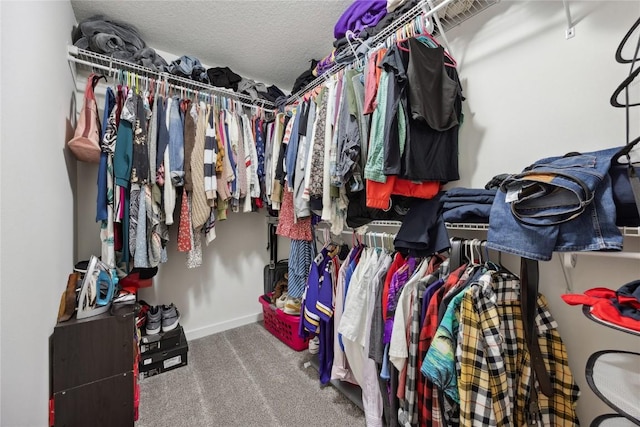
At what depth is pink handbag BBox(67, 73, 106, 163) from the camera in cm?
131

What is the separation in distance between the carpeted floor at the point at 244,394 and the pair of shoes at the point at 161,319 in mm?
288

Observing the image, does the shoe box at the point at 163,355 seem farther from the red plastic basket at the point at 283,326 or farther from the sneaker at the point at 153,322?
the red plastic basket at the point at 283,326

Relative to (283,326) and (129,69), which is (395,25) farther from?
(283,326)

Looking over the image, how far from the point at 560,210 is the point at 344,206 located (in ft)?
2.68

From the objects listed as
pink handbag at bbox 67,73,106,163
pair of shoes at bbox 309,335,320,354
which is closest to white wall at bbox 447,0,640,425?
pair of shoes at bbox 309,335,320,354

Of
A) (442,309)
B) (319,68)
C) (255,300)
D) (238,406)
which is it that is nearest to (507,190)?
(442,309)

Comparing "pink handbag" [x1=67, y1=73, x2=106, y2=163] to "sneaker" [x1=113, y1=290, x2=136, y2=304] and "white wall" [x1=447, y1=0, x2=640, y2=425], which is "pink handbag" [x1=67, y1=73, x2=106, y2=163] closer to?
"sneaker" [x1=113, y1=290, x2=136, y2=304]

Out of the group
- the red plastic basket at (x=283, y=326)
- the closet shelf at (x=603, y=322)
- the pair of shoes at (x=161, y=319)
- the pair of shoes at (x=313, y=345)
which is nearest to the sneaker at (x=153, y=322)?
the pair of shoes at (x=161, y=319)

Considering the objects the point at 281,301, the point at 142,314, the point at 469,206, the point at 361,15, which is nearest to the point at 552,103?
the point at 469,206

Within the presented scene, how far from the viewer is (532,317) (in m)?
0.80

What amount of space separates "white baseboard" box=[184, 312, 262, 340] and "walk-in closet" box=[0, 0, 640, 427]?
0.18m

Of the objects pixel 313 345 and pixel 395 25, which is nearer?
pixel 395 25

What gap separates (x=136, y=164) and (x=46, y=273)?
71 cm

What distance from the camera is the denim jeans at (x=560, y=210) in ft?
1.99
